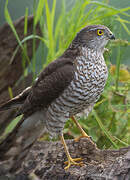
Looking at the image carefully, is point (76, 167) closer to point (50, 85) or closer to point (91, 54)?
point (50, 85)

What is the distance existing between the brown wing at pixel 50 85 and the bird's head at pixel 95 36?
0.18m

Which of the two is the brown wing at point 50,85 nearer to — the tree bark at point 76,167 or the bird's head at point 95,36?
the bird's head at point 95,36

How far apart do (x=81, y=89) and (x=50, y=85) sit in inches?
8.2

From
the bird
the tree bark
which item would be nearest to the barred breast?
the bird

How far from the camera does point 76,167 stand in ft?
5.64

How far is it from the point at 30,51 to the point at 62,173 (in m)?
1.74

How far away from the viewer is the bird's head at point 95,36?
1814 millimetres

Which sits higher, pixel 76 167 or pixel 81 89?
pixel 81 89

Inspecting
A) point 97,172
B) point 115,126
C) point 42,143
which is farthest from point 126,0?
point 97,172

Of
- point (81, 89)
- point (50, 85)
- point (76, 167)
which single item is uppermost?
point (50, 85)

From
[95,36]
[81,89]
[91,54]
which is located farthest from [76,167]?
[95,36]

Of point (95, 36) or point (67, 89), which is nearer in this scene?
point (67, 89)

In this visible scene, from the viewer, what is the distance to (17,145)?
1538 mm

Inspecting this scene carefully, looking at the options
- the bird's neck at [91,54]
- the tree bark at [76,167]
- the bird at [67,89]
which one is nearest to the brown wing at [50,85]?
the bird at [67,89]
